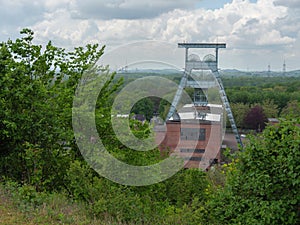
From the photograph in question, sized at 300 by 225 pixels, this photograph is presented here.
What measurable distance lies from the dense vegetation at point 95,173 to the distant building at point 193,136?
3.32ft

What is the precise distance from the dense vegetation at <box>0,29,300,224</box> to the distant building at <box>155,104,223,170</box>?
1.01m

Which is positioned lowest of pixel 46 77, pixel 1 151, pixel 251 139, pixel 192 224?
pixel 192 224

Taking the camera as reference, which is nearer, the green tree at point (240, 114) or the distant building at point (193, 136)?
the distant building at point (193, 136)

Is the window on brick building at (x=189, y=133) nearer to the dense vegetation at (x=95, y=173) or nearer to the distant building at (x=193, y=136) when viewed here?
the distant building at (x=193, y=136)

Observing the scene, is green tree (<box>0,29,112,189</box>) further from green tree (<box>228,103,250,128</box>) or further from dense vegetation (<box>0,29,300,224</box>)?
green tree (<box>228,103,250,128</box>)

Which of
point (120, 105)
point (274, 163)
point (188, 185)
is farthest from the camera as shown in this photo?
point (120, 105)

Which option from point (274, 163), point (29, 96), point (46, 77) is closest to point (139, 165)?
point (29, 96)

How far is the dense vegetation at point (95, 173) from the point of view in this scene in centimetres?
476

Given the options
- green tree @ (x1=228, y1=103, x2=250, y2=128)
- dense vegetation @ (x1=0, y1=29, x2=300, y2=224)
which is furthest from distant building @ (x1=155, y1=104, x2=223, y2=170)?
green tree @ (x1=228, y1=103, x2=250, y2=128)

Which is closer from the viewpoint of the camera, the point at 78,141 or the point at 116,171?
the point at 116,171

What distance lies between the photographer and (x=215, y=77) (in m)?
19.6

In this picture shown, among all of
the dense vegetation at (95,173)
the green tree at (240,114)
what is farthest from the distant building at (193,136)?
the green tree at (240,114)

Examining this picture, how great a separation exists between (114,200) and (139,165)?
177 cm

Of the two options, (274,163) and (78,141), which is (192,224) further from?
(78,141)
